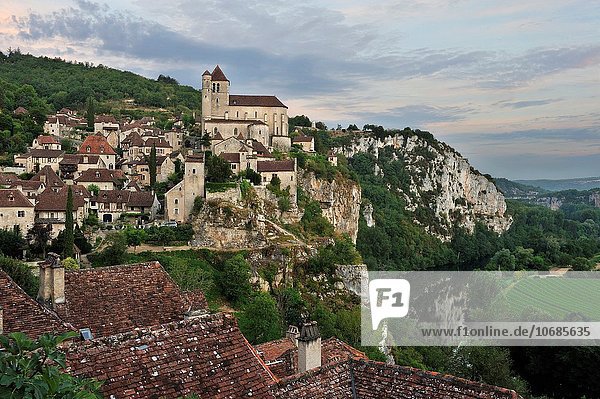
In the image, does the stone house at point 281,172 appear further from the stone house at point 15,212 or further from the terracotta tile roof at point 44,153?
the terracotta tile roof at point 44,153

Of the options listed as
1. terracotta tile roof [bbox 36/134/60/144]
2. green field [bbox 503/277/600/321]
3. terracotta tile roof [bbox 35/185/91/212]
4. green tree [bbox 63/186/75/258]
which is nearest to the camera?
green tree [bbox 63/186/75/258]

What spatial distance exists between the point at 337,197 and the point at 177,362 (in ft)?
197

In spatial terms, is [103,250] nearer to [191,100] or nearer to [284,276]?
[284,276]

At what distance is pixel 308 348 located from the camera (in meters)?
10.4

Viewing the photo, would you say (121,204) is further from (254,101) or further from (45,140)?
(254,101)

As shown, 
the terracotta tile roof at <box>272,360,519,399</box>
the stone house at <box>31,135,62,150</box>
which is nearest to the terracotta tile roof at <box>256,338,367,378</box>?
the terracotta tile roof at <box>272,360,519,399</box>

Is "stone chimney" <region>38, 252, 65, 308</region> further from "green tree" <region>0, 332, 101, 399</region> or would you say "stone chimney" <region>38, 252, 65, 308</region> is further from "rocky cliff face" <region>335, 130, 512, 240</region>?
"rocky cliff face" <region>335, 130, 512, 240</region>

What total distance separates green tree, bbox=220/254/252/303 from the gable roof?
105 feet

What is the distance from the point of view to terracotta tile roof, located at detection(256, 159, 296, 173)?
53.9 meters

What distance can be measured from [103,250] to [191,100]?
299 feet

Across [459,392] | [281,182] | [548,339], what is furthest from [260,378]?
[281,182]

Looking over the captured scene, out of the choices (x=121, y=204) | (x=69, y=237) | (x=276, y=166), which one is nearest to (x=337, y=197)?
(x=276, y=166)

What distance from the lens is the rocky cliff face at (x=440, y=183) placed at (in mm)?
121681

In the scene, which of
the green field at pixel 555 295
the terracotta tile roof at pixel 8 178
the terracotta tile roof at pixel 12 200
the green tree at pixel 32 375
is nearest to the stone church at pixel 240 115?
the terracotta tile roof at pixel 8 178
